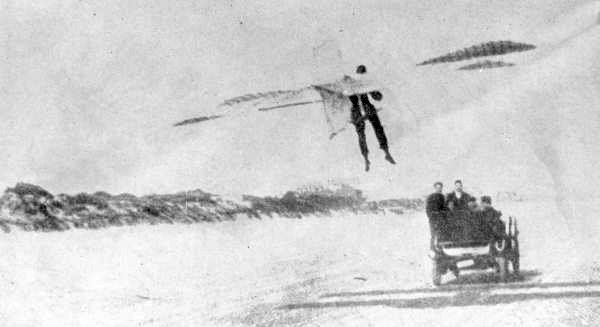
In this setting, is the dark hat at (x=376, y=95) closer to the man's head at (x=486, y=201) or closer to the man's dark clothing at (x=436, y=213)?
the man's dark clothing at (x=436, y=213)

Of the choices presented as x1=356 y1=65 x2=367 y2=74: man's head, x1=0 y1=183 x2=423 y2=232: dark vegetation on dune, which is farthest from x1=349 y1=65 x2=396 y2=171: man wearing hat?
x1=0 y1=183 x2=423 y2=232: dark vegetation on dune

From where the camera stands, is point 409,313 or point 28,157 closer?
point 409,313

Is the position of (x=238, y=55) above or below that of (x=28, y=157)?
above

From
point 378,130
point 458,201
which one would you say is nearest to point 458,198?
point 458,201

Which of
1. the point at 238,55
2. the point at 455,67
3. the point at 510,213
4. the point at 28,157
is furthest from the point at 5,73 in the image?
the point at 510,213

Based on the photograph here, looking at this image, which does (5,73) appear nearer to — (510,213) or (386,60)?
(386,60)

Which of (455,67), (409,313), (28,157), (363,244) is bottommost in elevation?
(409,313)

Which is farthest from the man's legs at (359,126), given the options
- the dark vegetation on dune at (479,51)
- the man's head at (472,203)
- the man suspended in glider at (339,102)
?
the man's head at (472,203)

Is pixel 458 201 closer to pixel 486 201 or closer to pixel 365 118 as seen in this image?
pixel 486 201
